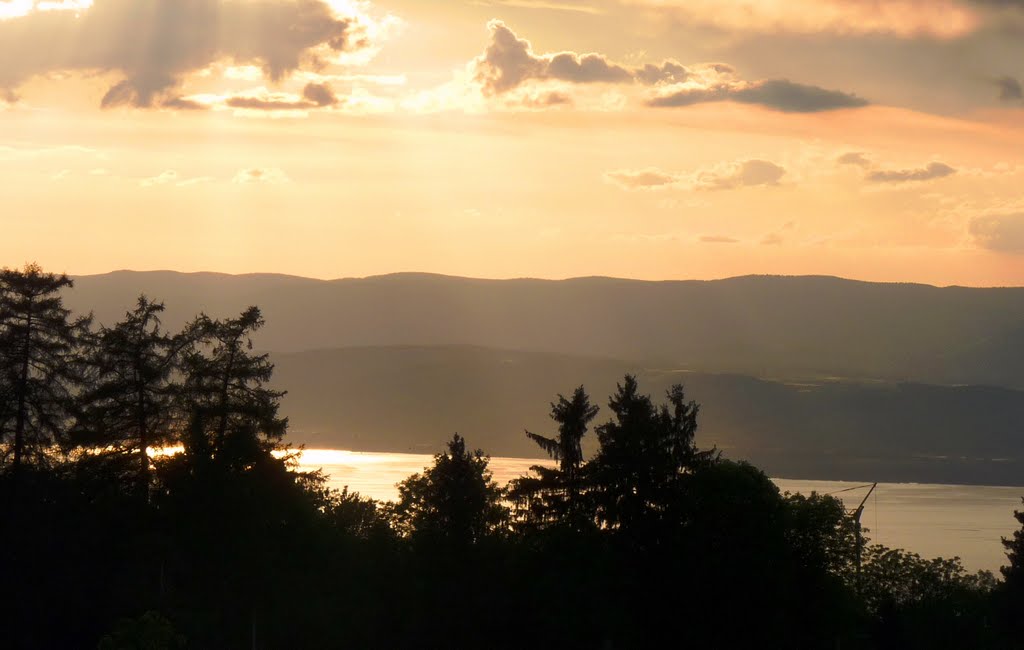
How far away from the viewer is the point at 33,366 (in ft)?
148

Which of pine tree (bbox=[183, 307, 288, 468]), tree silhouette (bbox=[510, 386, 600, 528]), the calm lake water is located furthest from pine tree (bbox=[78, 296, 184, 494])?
the calm lake water

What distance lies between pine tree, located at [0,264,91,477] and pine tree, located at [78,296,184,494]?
1.37m

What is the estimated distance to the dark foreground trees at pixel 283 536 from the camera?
4384 cm

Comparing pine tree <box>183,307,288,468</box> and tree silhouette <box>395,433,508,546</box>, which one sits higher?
pine tree <box>183,307,288,468</box>

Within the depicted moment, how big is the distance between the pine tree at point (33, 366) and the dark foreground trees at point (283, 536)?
0.24 feet

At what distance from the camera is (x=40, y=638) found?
40.9 metres

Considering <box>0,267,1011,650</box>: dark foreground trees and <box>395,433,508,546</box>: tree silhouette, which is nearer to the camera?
<box>0,267,1011,650</box>: dark foreground trees

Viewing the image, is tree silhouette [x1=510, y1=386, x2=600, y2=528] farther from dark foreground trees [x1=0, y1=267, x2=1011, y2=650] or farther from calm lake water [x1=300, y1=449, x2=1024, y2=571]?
calm lake water [x1=300, y1=449, x2=1024, y2=571]

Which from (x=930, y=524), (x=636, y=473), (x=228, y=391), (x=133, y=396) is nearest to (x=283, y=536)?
(x=228, y=391)

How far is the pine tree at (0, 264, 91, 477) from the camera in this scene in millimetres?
44344

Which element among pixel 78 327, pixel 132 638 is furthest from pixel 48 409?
pixel 132 638

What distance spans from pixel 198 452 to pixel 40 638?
7796mm

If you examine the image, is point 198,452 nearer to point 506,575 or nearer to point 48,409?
point 48,409

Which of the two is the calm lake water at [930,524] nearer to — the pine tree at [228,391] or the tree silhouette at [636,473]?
the tree silhouette at [636,473]
